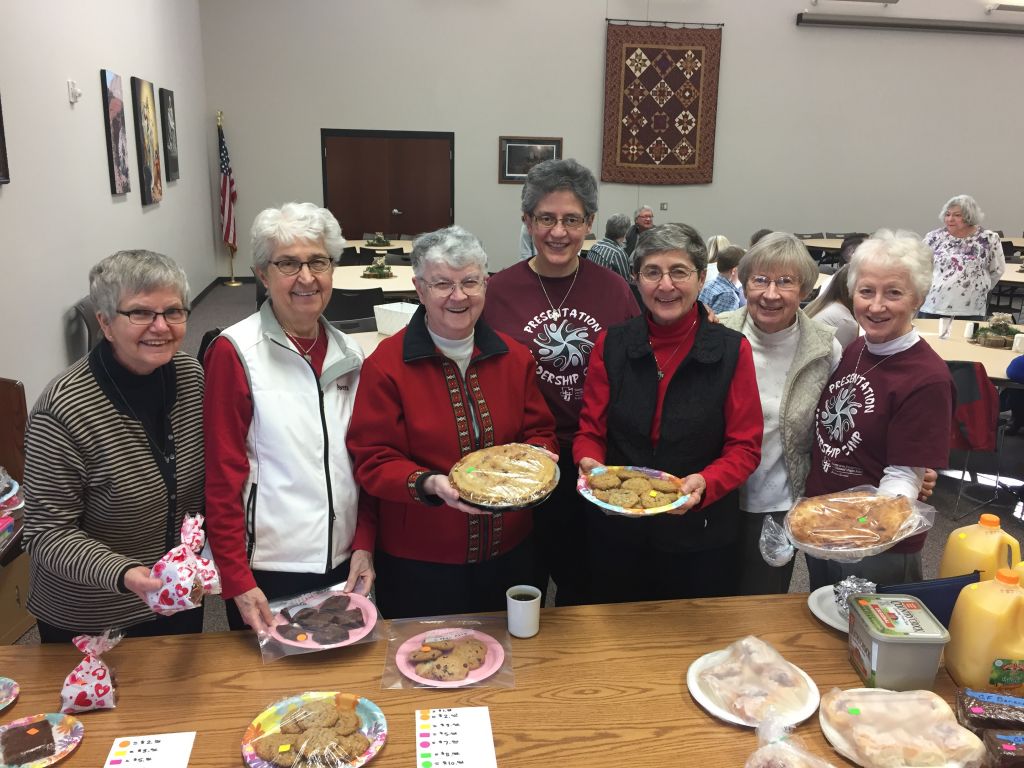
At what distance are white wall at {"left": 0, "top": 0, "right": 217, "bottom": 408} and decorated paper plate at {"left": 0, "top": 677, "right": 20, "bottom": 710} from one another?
2842mm

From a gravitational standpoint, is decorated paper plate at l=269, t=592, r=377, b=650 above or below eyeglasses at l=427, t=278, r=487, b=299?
below

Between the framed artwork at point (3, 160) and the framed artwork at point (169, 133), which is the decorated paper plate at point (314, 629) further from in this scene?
the framed artwork at point (169, 133)

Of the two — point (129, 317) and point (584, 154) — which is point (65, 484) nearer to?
point (129, 317)

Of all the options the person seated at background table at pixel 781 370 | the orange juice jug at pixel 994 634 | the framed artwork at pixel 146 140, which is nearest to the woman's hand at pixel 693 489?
the person seated at background table at pixel 781 370

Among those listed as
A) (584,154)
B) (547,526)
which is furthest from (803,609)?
(584,154)

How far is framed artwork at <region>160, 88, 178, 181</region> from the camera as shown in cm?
750

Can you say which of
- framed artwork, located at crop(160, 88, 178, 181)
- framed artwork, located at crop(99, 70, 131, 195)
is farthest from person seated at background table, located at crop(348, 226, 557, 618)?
framed artwork, located at crop(160, 88, 178, 181)

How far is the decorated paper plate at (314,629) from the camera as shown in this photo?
150cm

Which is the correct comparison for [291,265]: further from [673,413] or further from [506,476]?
[673,413]

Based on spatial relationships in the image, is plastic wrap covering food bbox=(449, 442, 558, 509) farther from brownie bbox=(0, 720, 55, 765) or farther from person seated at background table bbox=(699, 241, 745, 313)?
person seated at background table bbox=(699, 241, 745, 313)

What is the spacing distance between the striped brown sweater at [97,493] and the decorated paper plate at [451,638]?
0.56 metres

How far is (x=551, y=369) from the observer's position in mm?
2062

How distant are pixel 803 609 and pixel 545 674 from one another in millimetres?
663

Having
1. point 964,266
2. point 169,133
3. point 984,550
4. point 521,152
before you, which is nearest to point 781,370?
point 984,550
